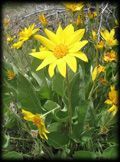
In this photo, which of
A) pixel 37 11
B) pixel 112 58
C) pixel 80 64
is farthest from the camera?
pixel 37 11

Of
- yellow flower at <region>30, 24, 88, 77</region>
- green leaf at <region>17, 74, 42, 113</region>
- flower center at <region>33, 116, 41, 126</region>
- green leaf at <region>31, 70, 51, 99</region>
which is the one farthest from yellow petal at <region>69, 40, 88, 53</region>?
green leaf at <region>31, 70, 51, 99</region>

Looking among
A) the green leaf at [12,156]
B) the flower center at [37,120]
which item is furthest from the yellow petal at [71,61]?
the green leaf at [12,156]

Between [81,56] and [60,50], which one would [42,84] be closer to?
[60,50]

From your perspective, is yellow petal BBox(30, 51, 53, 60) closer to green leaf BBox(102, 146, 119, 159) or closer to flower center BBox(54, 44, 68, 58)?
flower center BBox(54, 44, 68, 58)

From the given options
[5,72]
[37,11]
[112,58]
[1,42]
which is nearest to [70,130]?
[112,58]

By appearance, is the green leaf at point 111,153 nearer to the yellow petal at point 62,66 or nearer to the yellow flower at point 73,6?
the yellow petal at point 62,66

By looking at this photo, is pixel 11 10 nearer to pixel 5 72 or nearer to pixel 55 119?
pixel 5 72

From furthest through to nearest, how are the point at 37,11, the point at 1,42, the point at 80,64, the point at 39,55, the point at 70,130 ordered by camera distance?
the point at 37,11
the point at 1,42
the point at 80,64
the point at 70,130
the point at 39,55

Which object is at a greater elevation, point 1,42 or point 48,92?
point 1,42

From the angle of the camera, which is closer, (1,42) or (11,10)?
(1,42)
